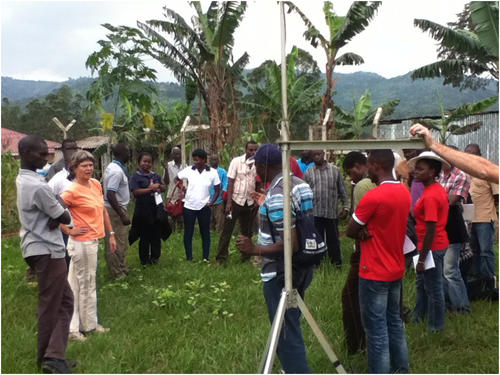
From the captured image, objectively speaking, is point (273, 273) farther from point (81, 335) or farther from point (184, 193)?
point (184, 193)

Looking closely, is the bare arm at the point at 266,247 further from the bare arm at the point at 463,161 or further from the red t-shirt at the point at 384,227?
the bare arm at the point at 463,161

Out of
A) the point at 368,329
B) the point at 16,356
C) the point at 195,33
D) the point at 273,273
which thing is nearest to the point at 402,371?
the point at 368,329

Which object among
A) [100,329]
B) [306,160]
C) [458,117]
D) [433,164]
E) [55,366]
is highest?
[458,117]

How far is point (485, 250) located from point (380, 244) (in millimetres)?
2521

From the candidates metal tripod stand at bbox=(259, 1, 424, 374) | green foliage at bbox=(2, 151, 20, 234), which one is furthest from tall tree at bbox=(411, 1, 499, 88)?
green foliage at bbox=(2, 151, 20, 234)

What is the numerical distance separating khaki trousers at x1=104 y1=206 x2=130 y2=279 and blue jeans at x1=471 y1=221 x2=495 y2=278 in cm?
390

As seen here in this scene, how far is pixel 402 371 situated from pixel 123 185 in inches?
140

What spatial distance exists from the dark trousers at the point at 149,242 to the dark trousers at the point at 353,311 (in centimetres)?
345

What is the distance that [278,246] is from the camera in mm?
2543

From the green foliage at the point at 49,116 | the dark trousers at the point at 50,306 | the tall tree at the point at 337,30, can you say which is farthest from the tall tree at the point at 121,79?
the green foliage at the point at 49,116

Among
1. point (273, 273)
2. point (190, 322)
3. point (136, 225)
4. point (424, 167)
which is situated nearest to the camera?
point (273, 273)

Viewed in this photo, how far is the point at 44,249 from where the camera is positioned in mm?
3164

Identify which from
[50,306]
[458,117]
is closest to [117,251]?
[50,306]

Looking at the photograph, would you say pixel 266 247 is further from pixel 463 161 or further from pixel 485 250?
pixel 485 250
